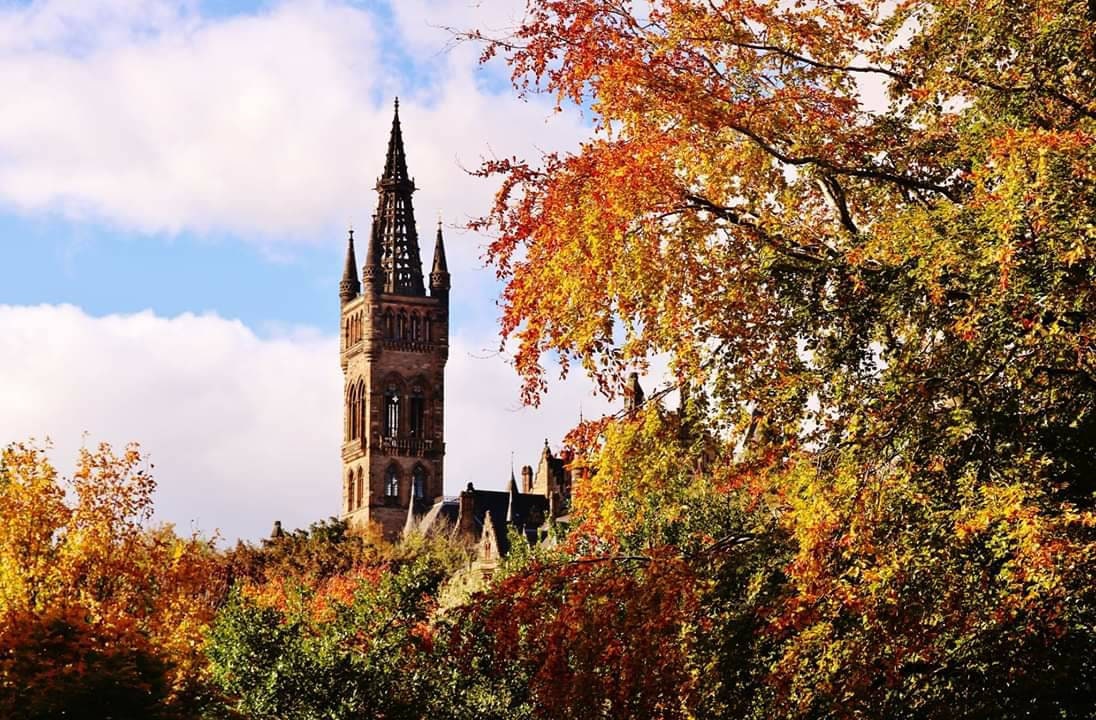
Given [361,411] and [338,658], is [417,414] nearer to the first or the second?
[361,411]

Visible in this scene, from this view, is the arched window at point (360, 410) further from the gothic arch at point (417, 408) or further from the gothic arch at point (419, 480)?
the gothic arch at point (419, 480)

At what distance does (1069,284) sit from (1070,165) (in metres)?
0.96

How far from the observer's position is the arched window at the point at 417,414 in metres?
145

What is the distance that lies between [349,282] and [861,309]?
141m

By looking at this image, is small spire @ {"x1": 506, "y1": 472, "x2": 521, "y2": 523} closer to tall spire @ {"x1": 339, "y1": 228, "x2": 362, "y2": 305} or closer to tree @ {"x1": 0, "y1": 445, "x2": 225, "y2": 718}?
tall spire @ {"x1": 339, "y1": 228, "x2": 362, "y2": 305}

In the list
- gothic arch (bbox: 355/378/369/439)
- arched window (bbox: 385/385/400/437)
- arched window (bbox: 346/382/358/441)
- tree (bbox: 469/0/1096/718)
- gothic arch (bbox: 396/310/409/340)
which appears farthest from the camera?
gothic arch (bbox: 396/310/409/340)

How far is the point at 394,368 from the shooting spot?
14625 centimetres

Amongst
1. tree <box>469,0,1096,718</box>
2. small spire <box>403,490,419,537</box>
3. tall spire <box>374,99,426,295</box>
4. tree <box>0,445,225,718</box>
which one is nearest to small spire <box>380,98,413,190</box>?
tall spire <box>374,99,426,295</box>

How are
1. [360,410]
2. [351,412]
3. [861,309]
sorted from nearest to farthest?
[861,309] → [360,410] → [351,412]

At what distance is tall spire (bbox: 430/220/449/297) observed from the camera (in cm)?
14950

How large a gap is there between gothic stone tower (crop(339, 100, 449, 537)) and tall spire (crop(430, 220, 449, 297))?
0.29 ft

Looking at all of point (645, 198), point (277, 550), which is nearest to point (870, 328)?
point (645, 198)

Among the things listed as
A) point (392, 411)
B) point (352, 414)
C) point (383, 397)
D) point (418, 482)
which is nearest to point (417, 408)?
point (392, 411)

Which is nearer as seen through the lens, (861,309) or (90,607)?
(861,309)
